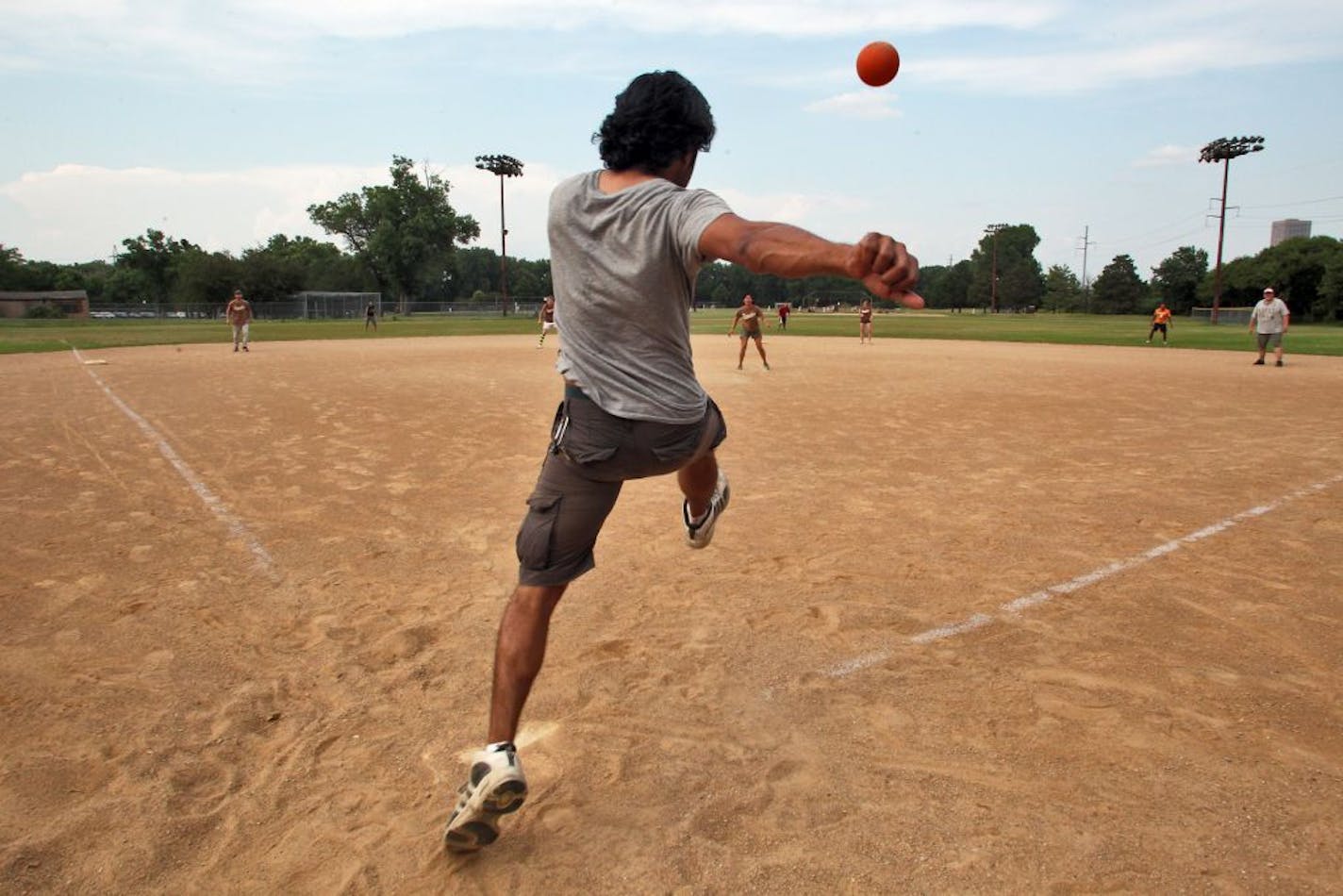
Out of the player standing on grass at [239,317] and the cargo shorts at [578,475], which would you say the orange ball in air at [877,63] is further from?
the player standing on grass at [239,317]

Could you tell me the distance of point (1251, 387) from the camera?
1608 centimetres

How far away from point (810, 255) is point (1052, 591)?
137 inches

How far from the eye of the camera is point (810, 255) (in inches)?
81.5

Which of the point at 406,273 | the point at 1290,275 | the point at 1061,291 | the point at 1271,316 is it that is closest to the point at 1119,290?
the point at 1061,291

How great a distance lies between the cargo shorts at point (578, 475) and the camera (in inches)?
104

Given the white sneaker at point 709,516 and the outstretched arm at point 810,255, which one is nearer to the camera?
the outstretched arm at point 810,255

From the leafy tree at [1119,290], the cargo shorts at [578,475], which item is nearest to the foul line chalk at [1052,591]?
the cargo shorts at [578,475]

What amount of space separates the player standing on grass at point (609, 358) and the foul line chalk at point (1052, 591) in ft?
5.36

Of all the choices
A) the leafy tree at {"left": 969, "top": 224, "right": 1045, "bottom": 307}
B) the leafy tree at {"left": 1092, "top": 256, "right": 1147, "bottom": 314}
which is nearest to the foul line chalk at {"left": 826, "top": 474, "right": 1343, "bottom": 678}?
the leafy tree at {"left": 969, "top": 224, "right": 1045, "bottom": 307}

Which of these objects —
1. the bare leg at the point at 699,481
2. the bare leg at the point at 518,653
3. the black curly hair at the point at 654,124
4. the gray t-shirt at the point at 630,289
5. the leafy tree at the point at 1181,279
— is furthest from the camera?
the leafy tree at the point at 1181,279

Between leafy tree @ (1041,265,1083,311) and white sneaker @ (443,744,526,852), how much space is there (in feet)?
406

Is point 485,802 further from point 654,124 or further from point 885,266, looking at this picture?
point 654,124

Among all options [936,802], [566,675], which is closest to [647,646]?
[566,675]

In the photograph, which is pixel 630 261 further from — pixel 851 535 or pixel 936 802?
pixel 851 535
